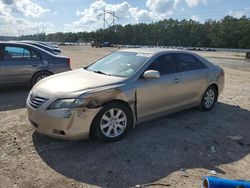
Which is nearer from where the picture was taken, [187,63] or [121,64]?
[121,64]

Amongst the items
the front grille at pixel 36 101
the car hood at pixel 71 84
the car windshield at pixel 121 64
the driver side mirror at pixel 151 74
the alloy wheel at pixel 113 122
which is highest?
the car windshield at pixel 121 64

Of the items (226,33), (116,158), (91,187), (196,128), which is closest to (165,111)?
(196,128)

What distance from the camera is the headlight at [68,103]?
14.8 ft

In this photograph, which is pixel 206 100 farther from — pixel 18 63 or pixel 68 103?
pixel 18 63

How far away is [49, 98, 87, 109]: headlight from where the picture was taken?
4508 millimetres

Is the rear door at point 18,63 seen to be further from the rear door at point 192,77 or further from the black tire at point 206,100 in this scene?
the black tire at point 206,100

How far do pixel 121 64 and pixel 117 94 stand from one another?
105 cm

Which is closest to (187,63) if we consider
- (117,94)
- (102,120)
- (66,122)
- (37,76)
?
(117,94)

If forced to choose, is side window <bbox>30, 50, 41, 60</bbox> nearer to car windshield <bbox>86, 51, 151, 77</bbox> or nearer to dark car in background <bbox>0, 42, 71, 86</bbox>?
dark car in background <bbox>0, 42, 71, 86</bbox>

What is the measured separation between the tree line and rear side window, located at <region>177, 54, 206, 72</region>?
90.5 m

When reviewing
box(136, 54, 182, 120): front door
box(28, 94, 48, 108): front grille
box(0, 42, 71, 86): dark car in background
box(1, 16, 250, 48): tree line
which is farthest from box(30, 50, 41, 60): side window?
box(1, 16, 250, 48): tree line

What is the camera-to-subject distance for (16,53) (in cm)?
872

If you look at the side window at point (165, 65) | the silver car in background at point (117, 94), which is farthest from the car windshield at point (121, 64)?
the side window at point (165, 65)

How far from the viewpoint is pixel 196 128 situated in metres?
5.90
